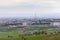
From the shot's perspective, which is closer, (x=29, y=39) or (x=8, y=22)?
(x=29, y=39)

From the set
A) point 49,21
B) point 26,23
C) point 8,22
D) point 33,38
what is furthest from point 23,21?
point 33,38

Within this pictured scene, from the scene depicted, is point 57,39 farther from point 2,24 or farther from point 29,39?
point 2,24

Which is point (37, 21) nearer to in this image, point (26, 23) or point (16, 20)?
point (26, 23)

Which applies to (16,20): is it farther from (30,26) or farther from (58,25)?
(58,25)

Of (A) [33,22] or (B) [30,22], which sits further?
(A) [33,22]

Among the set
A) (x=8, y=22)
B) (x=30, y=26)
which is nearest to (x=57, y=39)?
(x=30, y=26)

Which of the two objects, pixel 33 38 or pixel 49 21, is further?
pixel 49 21

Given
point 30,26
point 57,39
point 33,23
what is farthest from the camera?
point 33,23

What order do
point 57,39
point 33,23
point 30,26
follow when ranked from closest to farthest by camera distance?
point 57,39
point 30,26
point 33,23
